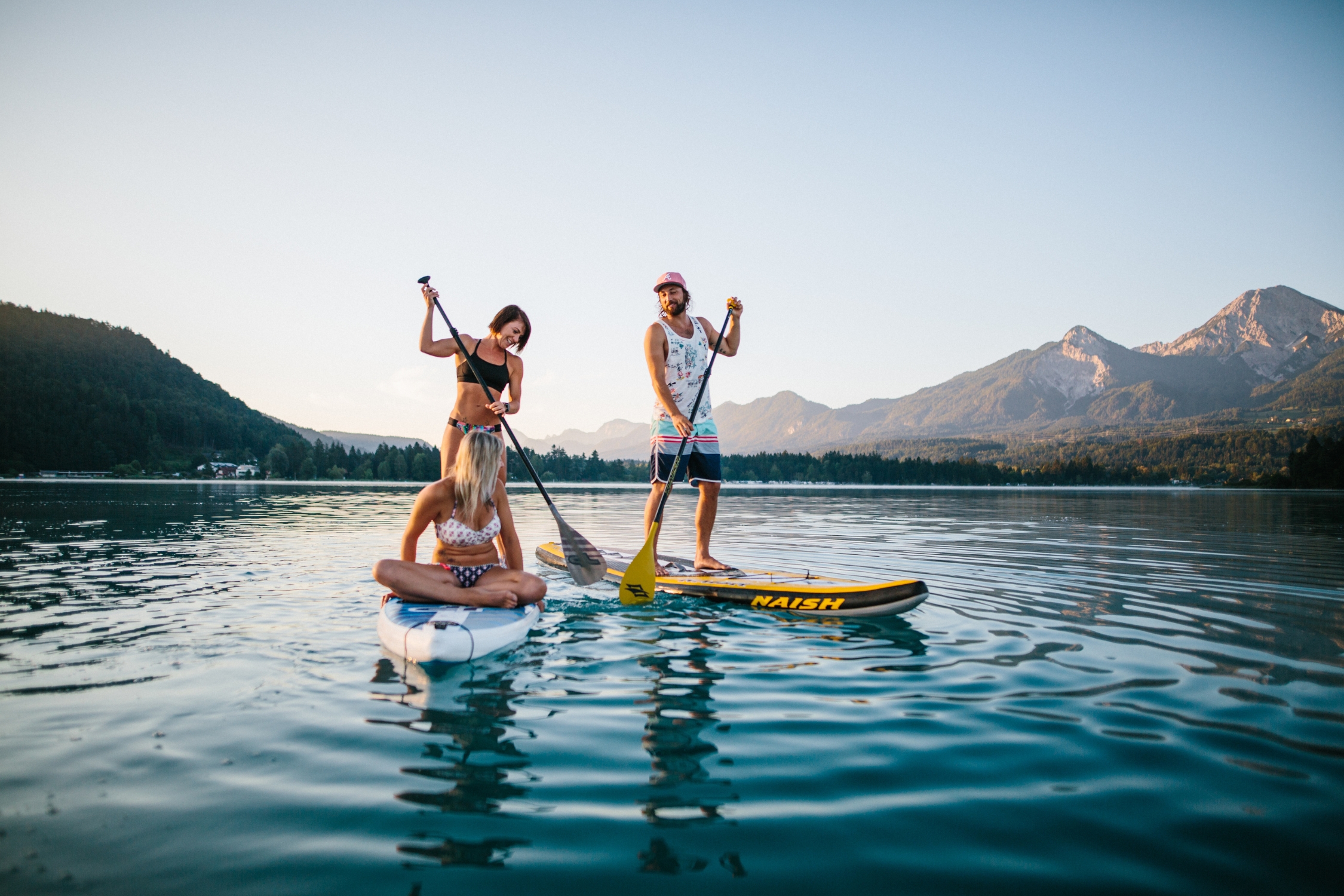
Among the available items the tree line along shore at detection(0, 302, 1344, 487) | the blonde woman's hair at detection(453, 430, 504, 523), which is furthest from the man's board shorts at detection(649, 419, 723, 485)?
the tree line along shore at detection(0, 302, 1344, 487)

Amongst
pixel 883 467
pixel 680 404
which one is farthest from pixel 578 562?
pixel 883 467

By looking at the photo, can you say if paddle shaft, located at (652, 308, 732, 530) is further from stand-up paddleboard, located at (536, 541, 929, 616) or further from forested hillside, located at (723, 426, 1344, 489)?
forested hillside, located at (723, 426, 1344, 489)

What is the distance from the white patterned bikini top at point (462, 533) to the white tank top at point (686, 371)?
11.5 ft

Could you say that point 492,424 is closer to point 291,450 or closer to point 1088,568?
point 1088,568

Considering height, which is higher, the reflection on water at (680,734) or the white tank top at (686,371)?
the white tank top at (686,371)

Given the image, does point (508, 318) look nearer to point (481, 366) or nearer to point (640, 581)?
point (481, 366)

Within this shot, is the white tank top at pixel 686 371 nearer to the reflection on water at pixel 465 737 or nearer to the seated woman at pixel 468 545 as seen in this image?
the seated woman at pixel 468 545

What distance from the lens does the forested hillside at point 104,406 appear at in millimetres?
134750

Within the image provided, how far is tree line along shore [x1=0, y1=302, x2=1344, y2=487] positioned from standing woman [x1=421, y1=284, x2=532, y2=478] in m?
104

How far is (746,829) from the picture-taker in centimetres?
304

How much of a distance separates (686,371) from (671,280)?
4.18 ft

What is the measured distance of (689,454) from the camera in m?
9.80

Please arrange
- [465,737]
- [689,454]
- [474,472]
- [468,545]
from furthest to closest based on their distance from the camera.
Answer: [689,454] < [468,545] < [474,472] < [465,737]

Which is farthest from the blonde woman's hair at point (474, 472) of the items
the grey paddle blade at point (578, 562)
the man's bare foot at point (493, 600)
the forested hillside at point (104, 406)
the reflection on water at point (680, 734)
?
the forested hillside at point (104, 406)
